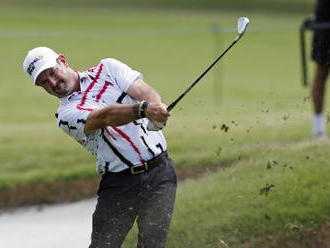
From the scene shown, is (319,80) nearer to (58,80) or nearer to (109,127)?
(109,127)

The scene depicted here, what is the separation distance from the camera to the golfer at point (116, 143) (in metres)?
4.89

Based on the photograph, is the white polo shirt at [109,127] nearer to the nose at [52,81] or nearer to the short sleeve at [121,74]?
the short sleeve at [121,74]

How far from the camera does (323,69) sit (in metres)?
9.52

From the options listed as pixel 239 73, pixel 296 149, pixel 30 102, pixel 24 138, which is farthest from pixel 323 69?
pixel 239 73

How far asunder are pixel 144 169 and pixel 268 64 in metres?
21.6

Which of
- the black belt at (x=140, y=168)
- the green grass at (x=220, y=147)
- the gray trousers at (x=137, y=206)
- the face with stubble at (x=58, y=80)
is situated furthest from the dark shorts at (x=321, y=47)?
the face with stubble at (x=58, y=80)

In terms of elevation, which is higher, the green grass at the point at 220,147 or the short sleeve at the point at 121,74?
the short sleeve at the point at 121,74

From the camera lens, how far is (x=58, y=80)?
489 centimetres

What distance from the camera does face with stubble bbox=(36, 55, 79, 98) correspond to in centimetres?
486

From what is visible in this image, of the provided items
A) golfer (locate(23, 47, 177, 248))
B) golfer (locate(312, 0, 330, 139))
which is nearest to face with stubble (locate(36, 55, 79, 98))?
golfer (locate(23, 47, 177, 248))

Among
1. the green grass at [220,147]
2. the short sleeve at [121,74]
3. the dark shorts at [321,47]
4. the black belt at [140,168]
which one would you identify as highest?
the short sleeve at [121,74]

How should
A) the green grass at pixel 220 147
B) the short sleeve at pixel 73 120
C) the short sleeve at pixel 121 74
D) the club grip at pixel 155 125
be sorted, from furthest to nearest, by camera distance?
the green grass at pixel 220 147 → the short sleeve at pixel 121 74 → the short sleeve at pixel 73 120 → the club grip at pixel 155 125

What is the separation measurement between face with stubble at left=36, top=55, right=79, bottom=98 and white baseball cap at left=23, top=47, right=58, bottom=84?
0.03 meters

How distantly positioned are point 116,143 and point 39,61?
0.75 meters
